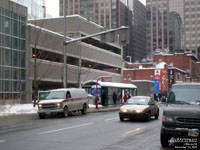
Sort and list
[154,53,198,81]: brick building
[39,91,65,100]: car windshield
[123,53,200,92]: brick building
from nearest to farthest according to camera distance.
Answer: [39,91,65,100]: car windshield
[123,53,200,92]: brick building
[154,53,198,81]: brick building

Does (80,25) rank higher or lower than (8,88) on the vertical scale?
higher

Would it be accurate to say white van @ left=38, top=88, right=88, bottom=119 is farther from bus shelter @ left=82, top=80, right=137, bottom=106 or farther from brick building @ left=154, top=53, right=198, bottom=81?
brick building @ left=154, top=53, right=198, bottom=81

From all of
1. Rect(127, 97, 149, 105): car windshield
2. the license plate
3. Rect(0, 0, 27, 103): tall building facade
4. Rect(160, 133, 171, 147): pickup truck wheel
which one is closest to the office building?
Rect(0, 0, 27, 103): tall building facade

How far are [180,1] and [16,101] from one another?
156m

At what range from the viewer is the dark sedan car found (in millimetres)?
20250

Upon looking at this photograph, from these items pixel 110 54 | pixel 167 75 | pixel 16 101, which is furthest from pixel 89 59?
pixel 167 75

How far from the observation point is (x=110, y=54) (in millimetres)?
75062

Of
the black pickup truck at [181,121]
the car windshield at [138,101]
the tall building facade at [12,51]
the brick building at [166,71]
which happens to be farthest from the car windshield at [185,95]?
the brick building at [166,71]

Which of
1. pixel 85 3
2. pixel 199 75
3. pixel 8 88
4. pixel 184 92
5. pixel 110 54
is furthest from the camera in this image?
pixel 85 3

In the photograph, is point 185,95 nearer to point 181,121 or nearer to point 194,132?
point 181,121

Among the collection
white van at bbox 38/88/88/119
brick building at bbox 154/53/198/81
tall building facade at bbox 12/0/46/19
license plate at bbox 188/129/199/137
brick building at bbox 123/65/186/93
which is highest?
tall building facade at bbox 12/0/46/19

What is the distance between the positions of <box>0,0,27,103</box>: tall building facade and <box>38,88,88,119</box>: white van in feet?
46.0

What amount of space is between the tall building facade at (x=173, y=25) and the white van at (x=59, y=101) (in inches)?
5990

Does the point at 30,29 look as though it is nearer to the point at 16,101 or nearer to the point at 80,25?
the point at 16,101
